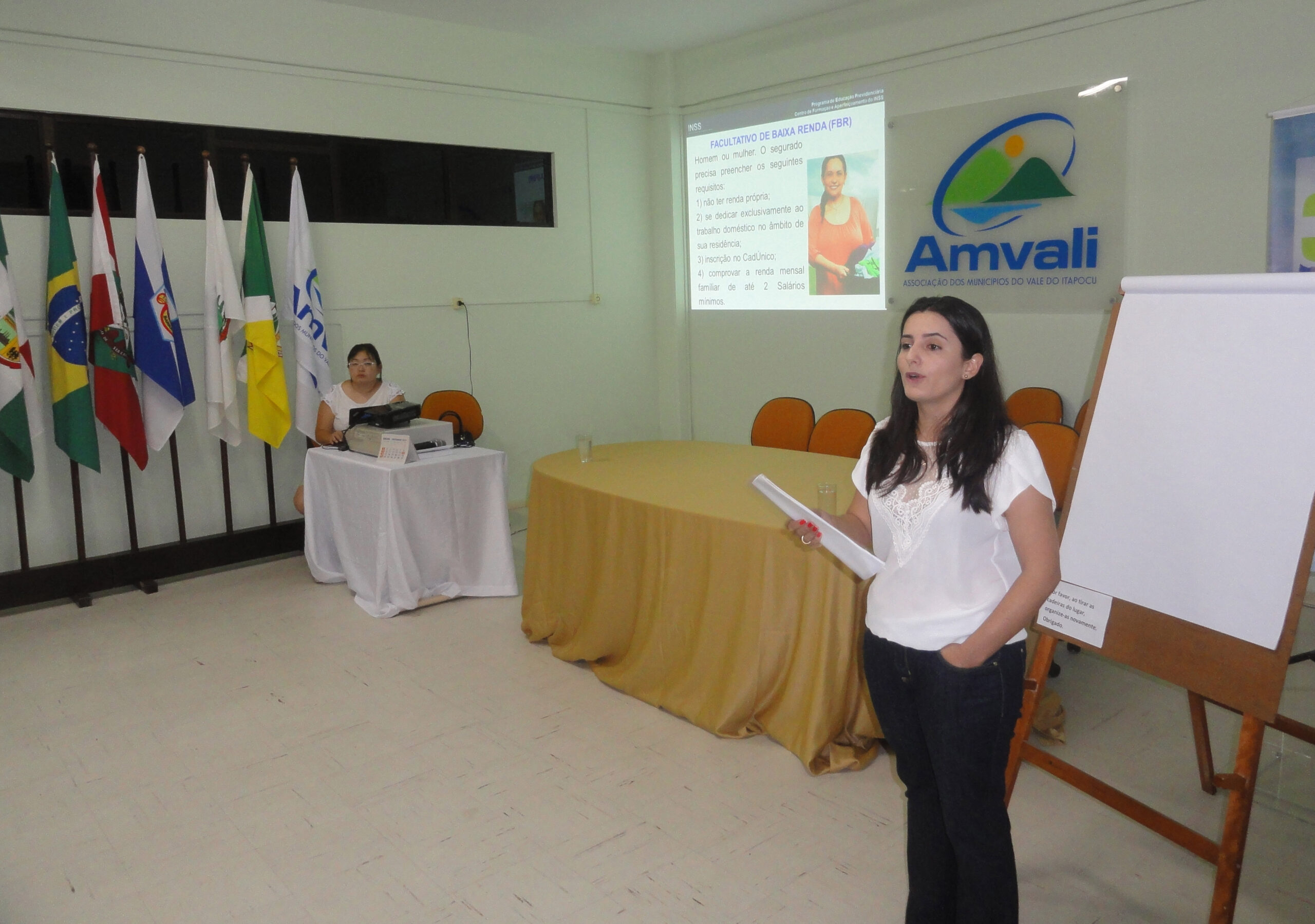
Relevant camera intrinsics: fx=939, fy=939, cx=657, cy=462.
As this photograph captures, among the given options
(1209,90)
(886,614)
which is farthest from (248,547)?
(1209,90)

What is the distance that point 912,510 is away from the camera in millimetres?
1646

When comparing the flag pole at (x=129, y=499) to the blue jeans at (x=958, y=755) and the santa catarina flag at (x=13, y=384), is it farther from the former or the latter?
the blue jeans at (x=958, y=755)

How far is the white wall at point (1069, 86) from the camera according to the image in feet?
13.5

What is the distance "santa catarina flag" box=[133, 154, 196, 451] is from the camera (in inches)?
181

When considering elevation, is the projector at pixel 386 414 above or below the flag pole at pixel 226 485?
above

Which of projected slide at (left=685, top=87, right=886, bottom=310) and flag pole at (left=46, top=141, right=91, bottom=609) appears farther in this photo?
projected slide at (left=685, top=87, right=886, bottom=310)

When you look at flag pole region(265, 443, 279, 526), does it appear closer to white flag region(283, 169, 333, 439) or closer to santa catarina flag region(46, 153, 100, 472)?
white flag region(283, 169, 333, 439)

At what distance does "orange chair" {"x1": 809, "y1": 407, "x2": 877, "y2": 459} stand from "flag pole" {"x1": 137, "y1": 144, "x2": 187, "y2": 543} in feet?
10.7

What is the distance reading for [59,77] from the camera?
14.7ft

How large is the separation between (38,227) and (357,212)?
163 centimetres

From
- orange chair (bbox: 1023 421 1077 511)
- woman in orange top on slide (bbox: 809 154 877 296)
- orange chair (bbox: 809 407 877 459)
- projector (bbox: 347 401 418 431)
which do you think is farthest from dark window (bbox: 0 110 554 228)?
orange chair (bbox: 1023 421 1077 511)

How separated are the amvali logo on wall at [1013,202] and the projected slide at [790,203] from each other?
8.0 inches

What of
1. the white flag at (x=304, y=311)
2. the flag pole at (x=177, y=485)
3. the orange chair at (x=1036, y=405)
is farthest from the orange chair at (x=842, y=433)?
the flag pole at (x=177, y=485)

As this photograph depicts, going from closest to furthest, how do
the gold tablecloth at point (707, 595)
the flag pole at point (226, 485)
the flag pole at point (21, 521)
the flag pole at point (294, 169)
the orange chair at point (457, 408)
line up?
the gold tablecloth at point (707, 595) < the flag pole at point (21, 521) < the flag pole at point (226, 485) < the flag pole at point (294, 169) < the orange chair at point (457, 408)
